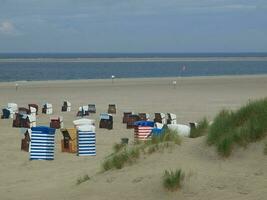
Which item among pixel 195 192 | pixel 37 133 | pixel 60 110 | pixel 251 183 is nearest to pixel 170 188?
pixel 195 192

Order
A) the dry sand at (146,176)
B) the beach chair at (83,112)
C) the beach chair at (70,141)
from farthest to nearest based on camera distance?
the beach chair at (83,112), the beach chair at (70,141), the dry sand at (146,176)

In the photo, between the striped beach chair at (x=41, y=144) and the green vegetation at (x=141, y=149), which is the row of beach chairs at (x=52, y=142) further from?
the green vegetation at (x=141, y=149)

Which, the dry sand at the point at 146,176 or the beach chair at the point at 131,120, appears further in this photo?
the beach chair at the point at 131,120

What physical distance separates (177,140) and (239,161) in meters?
1.50

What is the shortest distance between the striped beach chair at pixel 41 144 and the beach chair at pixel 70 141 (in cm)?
95

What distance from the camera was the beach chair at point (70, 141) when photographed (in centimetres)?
1438

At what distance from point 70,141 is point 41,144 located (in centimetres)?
113

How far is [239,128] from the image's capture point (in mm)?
9039

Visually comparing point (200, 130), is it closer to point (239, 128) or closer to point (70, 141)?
point (239, 128)

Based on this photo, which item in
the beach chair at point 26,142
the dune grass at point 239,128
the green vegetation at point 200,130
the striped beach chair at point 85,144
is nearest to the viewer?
the dune grass at point 239,128

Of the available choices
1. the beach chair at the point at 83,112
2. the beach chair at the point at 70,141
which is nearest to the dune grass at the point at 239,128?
the beach chair at the point at 70,141

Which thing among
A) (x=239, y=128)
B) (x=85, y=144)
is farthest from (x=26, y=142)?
(x=239, y=128)

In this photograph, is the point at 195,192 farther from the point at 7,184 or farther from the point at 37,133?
the point at 37,133

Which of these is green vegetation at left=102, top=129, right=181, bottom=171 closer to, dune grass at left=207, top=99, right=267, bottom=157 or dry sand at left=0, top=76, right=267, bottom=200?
dry sand at left=0, top=76, right=267, bottom=200
